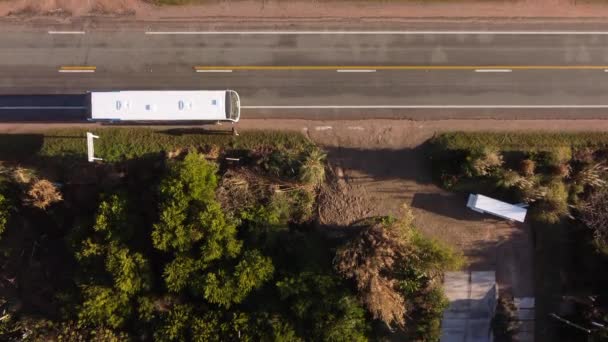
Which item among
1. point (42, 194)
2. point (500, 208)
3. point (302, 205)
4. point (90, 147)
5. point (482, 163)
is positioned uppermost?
point (90, 147)

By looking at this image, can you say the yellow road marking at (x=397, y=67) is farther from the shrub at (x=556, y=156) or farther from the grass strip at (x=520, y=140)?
the shrub at (x=556, y=156)

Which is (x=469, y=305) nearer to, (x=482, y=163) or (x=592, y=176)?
(x=482, y=163)

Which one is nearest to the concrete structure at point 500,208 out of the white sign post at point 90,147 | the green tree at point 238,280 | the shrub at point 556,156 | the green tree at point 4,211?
the shrub at point 556,156

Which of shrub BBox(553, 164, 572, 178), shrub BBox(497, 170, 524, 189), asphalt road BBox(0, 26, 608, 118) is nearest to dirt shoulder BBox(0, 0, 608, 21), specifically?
asphalt road BBox(0, 26, 608, 118)

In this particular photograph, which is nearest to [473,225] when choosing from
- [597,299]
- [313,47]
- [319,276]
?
[597,299]

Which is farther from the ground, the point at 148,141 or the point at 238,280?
the point at 148,141

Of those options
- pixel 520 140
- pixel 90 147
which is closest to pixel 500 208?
pixel 520 140

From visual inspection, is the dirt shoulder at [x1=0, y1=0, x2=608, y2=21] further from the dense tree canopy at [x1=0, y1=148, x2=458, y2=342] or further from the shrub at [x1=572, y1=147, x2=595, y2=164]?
the dense tree canopy at [x1=0, y1=148, x2=458, y2=342]

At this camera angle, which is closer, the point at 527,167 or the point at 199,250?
the point at 199,250
